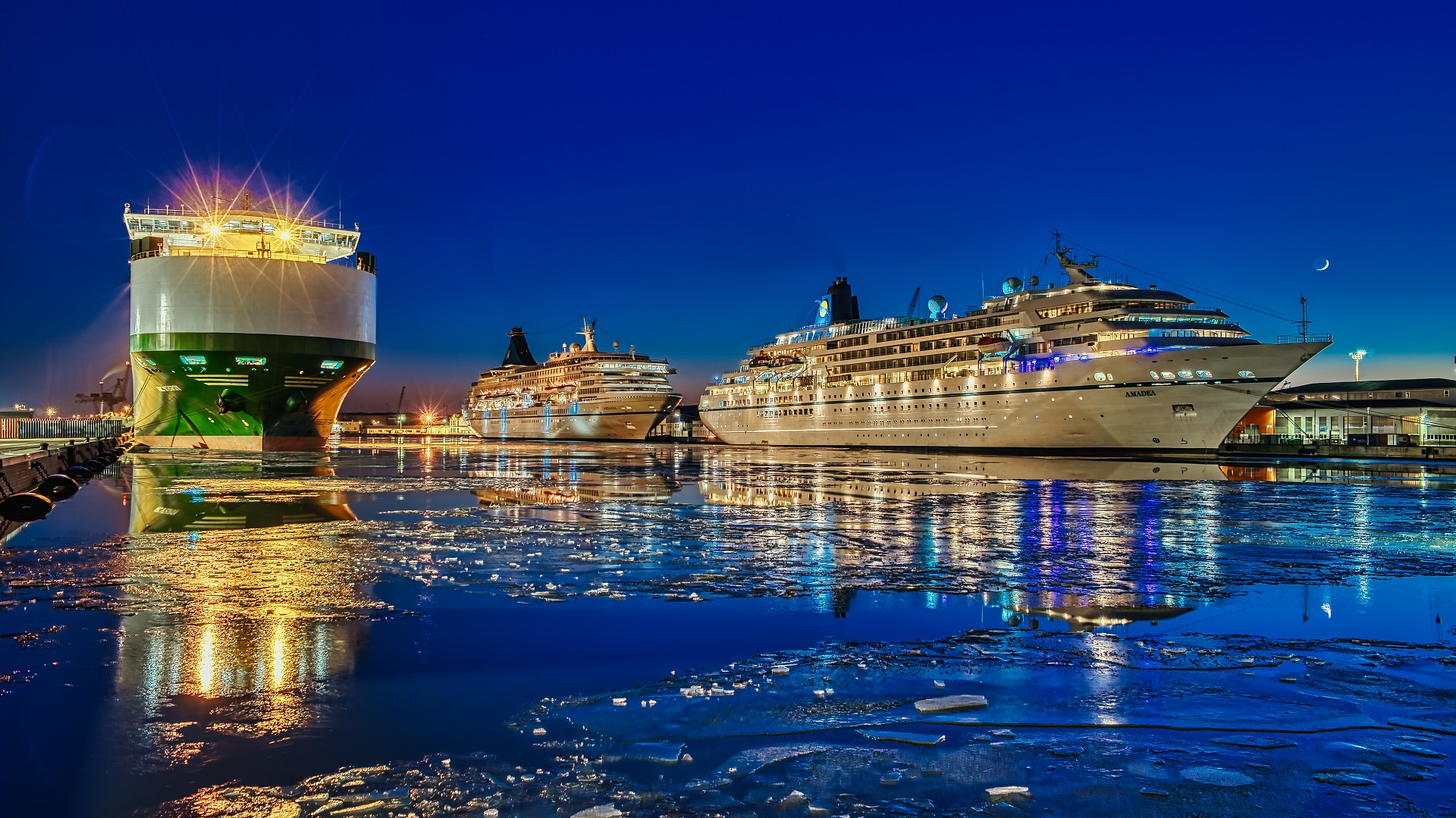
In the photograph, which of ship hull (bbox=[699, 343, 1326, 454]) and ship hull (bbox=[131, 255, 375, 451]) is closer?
ship hull (bbox=[131, 255, 375, 451])

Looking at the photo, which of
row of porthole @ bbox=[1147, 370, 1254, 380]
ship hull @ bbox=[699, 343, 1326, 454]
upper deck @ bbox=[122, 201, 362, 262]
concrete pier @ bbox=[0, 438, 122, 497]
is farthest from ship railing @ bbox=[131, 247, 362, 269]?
row of porthole @ bbox=[1147, 370, 1254, 380]

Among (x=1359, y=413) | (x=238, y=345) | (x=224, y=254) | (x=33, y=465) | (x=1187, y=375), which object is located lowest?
(x=33, y=465)

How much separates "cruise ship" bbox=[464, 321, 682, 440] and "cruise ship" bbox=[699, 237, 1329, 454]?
2655 cm

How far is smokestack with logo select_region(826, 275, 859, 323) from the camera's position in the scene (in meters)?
83.3

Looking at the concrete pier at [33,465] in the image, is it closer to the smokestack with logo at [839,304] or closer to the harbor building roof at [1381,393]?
the smokestack with logo at [839,304]

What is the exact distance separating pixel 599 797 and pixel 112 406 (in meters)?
155

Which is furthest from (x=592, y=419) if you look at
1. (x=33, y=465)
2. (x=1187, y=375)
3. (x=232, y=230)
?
(x=33, y=465)

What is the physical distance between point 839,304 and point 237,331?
2044 inches

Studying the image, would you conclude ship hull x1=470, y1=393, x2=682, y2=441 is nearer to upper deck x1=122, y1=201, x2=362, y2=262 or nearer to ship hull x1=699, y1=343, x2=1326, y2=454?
ship hull x1=699, y1=343, x2=1326, y2=454

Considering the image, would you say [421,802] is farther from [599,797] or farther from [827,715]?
[827,715]

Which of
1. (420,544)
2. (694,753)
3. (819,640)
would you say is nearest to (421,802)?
(694,753)

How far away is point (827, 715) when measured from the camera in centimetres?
504

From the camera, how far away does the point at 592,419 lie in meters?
104

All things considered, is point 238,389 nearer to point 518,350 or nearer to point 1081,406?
point 1081,406
